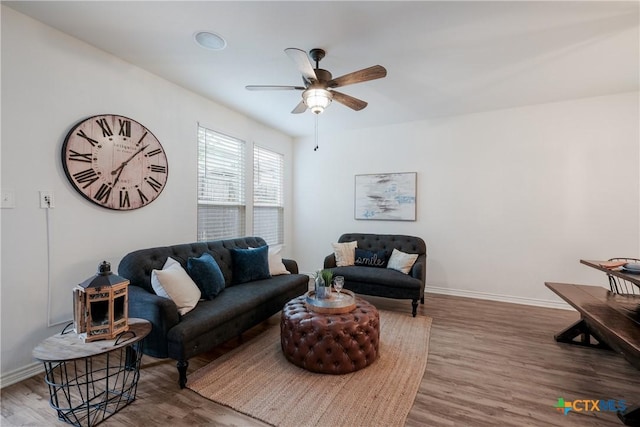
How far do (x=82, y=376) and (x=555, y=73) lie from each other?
5.15 meters

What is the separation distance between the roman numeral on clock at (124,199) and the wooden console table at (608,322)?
3980 mm

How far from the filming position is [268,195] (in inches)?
194

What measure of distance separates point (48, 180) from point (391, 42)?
308 cm

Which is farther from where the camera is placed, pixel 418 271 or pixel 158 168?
pixel 418 271

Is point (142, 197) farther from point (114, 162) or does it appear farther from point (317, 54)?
point (317, 54)

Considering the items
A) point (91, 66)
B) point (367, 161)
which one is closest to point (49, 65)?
point (91, 66)

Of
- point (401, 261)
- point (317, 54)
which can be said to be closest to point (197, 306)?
point (317, 54)

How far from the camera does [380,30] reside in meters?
2.24

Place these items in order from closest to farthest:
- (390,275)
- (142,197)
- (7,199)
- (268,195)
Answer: (7,199) < (142,197) < (390,275) < (268,195)

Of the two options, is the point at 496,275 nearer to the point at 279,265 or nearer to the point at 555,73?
the point at 555,73

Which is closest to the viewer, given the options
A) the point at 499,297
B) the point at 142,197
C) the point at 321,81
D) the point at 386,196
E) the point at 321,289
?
the point at 321,81

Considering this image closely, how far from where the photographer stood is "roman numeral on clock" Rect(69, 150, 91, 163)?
2371mm

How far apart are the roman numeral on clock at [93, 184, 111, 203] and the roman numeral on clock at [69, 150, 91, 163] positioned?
254 mm

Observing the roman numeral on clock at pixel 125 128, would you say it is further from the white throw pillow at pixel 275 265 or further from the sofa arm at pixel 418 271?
the sofa arm at pixel 418 271
